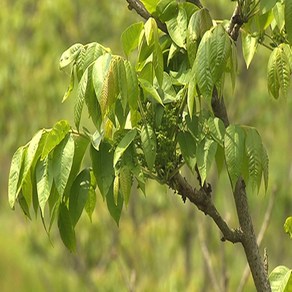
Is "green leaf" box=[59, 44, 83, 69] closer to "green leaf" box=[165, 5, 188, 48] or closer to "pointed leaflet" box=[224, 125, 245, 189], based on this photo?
"green leaf" box=[165, 5, 188, 48]

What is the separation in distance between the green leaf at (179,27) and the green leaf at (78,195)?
0.39 m

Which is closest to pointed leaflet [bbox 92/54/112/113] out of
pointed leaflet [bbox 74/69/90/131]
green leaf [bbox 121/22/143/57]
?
pointed leaflet [bbox 74/69/90/131]

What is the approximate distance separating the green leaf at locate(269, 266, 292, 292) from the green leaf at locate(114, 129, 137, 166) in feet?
2.01

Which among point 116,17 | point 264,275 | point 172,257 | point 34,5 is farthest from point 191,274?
point 264,275

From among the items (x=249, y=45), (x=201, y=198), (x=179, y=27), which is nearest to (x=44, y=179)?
(x=201, y=198)

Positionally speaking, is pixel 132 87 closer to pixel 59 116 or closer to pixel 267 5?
pixel 267 5

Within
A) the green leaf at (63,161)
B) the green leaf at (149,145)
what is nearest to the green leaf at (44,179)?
the green leaf at (63,161)

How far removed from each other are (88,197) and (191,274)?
24.9 feet

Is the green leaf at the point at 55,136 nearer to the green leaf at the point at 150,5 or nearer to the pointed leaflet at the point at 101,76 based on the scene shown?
the pointed leaflet at the point at 101,76

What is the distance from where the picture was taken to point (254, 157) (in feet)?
7.70

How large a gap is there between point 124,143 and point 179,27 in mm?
336

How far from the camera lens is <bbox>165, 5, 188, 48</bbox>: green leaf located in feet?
7.69

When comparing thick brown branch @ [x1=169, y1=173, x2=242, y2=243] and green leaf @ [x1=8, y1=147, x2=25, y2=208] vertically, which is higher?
green leaf @ [x1=8, y1=147, x2=25, y2=208]

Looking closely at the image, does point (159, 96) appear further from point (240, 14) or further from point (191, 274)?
point (191, 274)
